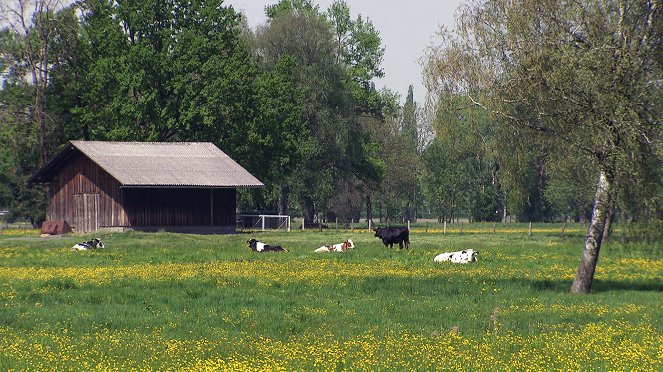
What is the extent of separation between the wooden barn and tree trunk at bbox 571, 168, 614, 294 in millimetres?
41344

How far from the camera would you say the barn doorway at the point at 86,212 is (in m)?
69.8

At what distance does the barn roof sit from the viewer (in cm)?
6669

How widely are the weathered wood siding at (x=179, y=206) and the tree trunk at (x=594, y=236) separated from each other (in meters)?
44.5

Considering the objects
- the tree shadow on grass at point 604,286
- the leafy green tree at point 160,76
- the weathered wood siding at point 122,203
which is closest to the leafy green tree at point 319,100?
the leafy green tree at point 160,76

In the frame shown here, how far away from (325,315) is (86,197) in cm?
5097

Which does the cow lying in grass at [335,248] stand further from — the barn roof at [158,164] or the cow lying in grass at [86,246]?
the barn roof at [158,164]

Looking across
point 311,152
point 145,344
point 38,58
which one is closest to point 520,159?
point 145,344

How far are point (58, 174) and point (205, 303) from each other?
5225 centimetres

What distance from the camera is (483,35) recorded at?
Answer: 3069 cm

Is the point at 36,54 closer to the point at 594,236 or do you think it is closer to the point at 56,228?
the point at 56,228

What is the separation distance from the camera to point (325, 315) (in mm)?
22812

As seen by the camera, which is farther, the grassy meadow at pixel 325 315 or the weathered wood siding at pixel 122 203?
the weathered wood siding at pixel 122 203

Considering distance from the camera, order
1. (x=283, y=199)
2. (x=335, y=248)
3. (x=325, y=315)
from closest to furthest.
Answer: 1. (x=325, y=315)
2. (x=335, y=248)
3. (x=283, y=199)

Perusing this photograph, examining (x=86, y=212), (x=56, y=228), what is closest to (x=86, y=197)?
(x=86, y=212)
